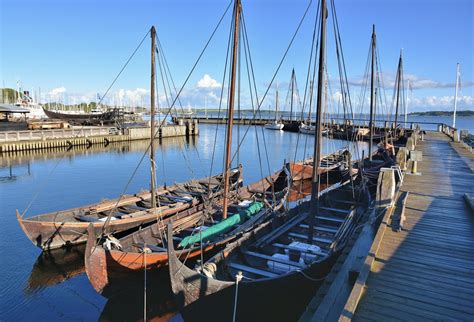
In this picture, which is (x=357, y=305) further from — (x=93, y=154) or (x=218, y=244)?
(x=93, y=154)

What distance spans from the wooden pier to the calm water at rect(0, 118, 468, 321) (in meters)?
6.41

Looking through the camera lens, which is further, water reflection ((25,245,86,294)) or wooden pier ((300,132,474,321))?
water reflection ((25,245,86,294))

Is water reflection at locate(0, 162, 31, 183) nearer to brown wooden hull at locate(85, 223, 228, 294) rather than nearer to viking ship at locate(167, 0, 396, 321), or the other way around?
brown wooden hull at locate(85, 223, 228, 294)

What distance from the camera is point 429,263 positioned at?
28.4ft

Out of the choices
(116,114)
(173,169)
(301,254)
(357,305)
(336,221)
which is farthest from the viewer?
(116,114)

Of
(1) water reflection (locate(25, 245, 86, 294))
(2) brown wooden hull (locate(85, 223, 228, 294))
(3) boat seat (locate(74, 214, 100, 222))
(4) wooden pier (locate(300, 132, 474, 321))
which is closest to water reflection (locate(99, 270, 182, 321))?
(2) brown wooden hull (locate(85, 223, 228, 294))

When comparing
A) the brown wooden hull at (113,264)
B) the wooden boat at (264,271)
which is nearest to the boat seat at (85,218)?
the brown wooden hull at (113,264)

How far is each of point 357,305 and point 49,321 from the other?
971cm

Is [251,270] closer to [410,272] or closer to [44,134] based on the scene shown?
[410,272]

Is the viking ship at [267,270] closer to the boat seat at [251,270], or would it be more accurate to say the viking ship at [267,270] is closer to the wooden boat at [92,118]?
the boat seat at [251,270]

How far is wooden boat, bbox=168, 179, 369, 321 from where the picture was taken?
8.84 meters

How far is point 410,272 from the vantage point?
8.23 meters

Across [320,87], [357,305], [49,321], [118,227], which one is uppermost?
[320,87]

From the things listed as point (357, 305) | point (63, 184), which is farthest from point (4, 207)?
point (357, 305)
